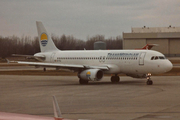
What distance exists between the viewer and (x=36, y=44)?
138750 mm

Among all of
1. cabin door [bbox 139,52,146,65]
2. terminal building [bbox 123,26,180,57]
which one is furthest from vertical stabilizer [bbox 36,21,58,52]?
terminal building [bbox 123,26,180,57]

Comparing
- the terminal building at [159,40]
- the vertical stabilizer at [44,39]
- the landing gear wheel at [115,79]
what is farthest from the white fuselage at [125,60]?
the terminal building at [159,40]

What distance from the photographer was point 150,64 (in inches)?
1087

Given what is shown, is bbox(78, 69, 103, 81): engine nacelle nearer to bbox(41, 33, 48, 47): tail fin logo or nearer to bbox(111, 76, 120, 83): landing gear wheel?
bbox(111, 76, 120, 83): landing gear wheel

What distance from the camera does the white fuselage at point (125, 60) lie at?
2752 cm

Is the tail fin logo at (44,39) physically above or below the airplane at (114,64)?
above

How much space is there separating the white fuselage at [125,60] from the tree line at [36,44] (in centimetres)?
8522

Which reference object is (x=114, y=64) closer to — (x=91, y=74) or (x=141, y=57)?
(x=141, y=57)

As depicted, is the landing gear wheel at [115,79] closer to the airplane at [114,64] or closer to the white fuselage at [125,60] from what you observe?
the airplane at [114,64]

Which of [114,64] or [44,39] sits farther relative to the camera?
[44,39]

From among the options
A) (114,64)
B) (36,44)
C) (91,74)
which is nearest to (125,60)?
(114,64)

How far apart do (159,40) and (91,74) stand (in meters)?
78.5

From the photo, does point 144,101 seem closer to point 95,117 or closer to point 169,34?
point 95,117

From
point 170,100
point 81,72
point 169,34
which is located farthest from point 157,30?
point 170,100
